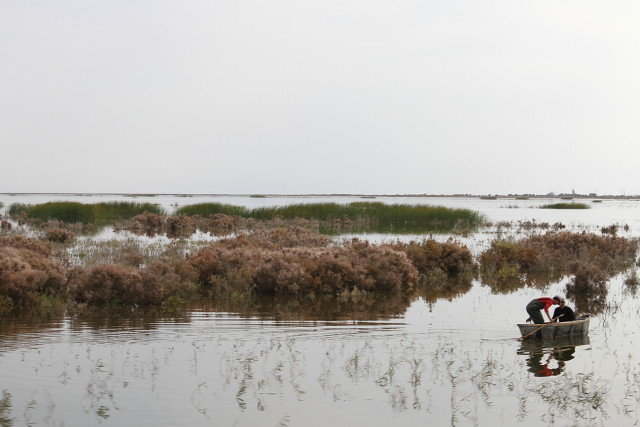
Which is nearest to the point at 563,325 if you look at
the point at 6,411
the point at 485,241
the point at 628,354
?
the point at 628,354

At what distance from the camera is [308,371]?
420 inches

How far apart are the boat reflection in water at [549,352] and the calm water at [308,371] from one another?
0.12ft

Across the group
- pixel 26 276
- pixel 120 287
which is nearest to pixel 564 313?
pixel 120 287

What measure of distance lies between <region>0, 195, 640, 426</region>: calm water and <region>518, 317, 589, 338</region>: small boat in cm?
28

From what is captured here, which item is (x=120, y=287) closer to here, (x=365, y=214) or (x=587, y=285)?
(x=587, y=285)

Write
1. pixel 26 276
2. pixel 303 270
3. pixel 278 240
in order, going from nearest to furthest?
pixel 26 276
pixel 303 270
pixel 278 240

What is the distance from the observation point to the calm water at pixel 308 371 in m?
8.77

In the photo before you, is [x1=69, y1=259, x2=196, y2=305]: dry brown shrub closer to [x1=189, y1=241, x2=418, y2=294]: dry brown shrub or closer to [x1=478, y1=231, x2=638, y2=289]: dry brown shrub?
[x1=189, y1=241, x2=418, y2=294]: dry brown shrub

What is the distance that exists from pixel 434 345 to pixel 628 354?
3.57 metres

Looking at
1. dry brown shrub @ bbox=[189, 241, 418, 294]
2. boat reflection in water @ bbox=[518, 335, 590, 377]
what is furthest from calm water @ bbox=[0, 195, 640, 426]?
dry brown shrub @ bbox=[189, 241, 418, 294]

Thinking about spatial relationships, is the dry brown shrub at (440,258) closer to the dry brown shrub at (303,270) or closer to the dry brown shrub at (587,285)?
the dry brown shrub at (303,270)

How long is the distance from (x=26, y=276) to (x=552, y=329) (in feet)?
41.9

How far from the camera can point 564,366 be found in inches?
446

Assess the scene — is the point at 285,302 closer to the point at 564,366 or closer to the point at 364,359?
the point at 364,359
